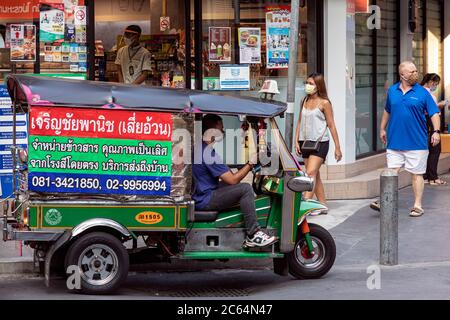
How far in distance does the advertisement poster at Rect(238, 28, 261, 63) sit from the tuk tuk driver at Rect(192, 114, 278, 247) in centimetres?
512

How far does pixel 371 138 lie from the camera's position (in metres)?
16.8

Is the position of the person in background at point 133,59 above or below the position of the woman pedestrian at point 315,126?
above

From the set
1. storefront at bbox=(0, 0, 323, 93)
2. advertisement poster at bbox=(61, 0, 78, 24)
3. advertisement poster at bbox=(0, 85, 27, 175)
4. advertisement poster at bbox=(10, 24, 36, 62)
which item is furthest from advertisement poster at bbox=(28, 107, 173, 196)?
storefront at bbox=(0, 0, 323, 93)

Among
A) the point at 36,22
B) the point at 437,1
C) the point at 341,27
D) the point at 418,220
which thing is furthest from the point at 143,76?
the point at 437,1

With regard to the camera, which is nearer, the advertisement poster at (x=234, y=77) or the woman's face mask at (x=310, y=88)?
the woman's face mask at (x=310, y=88)

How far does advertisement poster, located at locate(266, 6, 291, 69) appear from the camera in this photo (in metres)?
14.4

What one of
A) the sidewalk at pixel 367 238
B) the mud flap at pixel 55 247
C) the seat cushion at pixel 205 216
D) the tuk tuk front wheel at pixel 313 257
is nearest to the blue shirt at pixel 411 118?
the sidewalk at pixel 367 238

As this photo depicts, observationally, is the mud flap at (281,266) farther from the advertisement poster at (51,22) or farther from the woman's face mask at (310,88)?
the advertisement poster at (51,22)

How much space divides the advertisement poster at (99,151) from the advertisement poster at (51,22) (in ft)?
15.3

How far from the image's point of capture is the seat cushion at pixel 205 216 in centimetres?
924

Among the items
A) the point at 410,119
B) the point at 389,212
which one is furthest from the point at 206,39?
the point at 389,212

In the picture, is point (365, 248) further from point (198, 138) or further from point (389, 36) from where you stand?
point (389, 36)

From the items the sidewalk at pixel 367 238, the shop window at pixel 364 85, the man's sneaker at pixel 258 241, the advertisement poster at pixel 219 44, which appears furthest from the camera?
the shop window at pixel 364 85

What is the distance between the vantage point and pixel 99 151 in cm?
888
